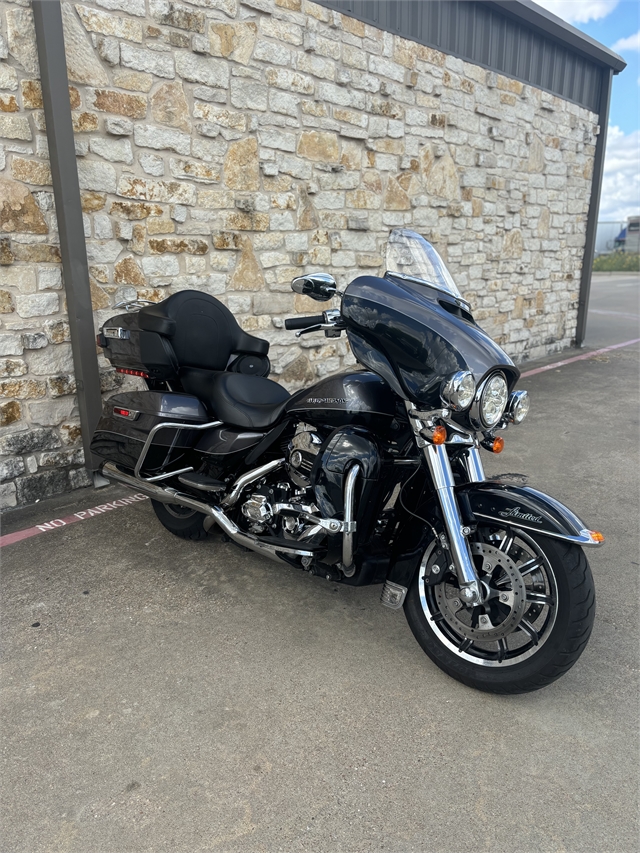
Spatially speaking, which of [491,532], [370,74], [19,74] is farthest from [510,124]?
[491,532]

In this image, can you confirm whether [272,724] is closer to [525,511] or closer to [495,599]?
[495,599]

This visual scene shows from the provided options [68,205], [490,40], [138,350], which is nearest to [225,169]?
[68,205]

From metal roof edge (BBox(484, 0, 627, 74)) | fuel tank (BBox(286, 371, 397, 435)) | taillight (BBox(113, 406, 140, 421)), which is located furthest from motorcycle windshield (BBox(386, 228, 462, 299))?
metal roof edge (BBox(484, 0, 627, 74))

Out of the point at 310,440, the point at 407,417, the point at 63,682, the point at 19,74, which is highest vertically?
the point at 19,74

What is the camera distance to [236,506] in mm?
2906

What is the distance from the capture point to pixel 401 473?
2.47 meters

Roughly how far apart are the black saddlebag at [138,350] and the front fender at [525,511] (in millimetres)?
1555

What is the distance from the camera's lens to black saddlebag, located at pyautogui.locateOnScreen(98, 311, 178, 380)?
3.03 metres

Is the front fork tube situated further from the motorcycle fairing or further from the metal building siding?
the metal building siding

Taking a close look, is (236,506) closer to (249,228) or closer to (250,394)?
(250,394)

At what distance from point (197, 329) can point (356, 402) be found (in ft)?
3.67

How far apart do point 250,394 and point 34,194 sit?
1.95 m

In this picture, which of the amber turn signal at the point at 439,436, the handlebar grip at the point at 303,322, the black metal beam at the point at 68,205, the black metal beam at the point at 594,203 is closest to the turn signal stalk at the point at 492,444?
the amber turn signal at the point at 439,436

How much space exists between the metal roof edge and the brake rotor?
6.82m
